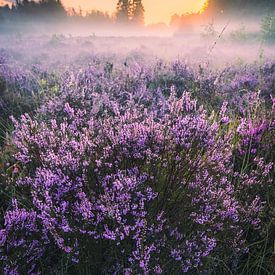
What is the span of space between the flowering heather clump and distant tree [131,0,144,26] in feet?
239

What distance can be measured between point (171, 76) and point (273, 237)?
4414 millimetres

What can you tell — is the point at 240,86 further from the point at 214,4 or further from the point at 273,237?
the point at 214,4

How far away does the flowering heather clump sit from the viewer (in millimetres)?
1413

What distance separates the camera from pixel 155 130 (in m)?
1.83

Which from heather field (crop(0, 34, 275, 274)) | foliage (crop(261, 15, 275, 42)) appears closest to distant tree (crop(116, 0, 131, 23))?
foliage (crop(261, 15, 275, 42))

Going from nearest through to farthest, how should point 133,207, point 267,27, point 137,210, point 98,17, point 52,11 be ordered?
point 133,207
point 137,210
point 267,27
point 52,11
point 98,17

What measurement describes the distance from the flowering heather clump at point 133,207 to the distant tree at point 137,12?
72.9m

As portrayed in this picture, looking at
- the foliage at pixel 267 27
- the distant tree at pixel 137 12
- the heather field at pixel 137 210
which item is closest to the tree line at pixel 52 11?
the distant tree at pixel 137 12

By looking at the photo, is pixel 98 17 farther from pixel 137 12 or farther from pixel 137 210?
pixel 137 210

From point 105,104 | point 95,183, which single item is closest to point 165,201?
point 95,183

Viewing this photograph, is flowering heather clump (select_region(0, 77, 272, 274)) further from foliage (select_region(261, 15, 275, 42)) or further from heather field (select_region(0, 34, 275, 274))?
foliage (select_region(261, 15, 275, 42))

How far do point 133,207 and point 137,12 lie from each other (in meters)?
75.6

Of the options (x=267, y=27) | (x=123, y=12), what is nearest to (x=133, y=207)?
(x=267, y=27)

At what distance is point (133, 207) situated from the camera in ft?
4.73
